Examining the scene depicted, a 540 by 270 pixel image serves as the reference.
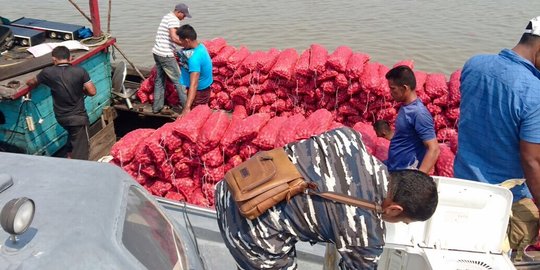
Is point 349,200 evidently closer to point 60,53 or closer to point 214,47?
point 60,53

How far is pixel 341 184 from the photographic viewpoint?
6.86 ft

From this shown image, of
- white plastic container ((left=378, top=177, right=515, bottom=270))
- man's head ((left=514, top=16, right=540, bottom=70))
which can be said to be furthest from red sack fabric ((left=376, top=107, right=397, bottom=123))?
white plastic container ((left=378, top=177, right=515, bottom=270))

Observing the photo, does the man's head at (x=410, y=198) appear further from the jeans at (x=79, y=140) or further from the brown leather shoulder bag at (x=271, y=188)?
the jeans at (x=79, y=140)

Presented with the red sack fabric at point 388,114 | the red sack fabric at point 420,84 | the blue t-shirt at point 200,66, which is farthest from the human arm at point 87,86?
the red sack fabric at point 420,84

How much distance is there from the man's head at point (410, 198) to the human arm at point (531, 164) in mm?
999

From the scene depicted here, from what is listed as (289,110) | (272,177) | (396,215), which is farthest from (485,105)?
(289,110)

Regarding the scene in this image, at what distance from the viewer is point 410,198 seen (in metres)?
1.98

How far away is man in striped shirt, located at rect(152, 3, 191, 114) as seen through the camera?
6.43 meters

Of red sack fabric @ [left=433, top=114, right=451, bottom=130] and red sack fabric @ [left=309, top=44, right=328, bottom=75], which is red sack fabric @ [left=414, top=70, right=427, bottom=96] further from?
red sack fabric @ [left=309, top=44, right=328, bottom=75]

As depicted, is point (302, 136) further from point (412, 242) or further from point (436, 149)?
point (412, 242)

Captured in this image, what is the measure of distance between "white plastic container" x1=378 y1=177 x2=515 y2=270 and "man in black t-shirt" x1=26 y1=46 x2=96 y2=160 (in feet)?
12.8

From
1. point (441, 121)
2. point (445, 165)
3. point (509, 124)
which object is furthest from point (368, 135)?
point (509, 124)

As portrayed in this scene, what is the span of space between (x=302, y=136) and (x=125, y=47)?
32.0 feet

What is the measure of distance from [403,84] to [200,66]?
2925mm
